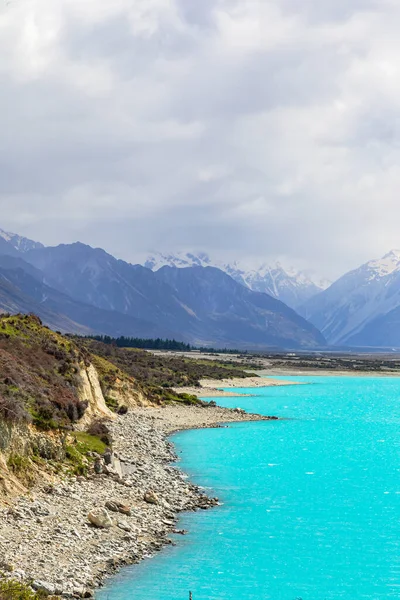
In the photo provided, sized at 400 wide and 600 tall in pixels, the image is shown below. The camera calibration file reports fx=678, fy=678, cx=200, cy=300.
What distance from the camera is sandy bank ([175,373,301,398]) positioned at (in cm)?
12476

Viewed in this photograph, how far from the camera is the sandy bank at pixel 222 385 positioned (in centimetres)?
12476

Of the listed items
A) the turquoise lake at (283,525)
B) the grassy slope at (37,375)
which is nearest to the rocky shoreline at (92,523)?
the turquoise lake at (283,525)

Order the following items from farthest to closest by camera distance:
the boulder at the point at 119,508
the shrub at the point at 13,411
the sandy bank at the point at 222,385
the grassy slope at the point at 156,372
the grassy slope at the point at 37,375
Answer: the sandy bank at the point at 222,385 → the grassy slope at the point at 156,372 → the grassy slope at the point at 37,375 → the shrub at the point at 13,411 → the boulder at the point at 119,508

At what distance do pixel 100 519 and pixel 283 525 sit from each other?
36.4 feet

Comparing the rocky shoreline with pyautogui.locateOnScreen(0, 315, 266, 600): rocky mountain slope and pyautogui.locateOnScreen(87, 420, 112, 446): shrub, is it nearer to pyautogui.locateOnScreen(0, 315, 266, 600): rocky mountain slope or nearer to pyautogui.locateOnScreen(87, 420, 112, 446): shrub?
pyautogui.locateOnScreen(0, 315, 266, 600): rocky mountain slope

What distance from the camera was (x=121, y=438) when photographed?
57875 mm

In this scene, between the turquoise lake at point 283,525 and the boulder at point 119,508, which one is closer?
the turquoise lake at point 283,525

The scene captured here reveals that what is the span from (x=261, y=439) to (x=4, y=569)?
160 ft

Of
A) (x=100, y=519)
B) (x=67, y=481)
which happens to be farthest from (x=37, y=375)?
(x=100, y=519)

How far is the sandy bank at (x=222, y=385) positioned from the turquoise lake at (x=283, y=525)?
49309mm

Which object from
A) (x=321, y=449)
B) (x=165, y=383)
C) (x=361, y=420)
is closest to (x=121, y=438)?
(x=321, y=449)

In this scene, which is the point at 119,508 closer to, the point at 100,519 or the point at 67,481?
the point at 100,519

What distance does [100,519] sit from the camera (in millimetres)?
30984

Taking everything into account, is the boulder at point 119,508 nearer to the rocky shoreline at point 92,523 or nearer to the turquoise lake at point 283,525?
the rocky shoreline at point 92,523
